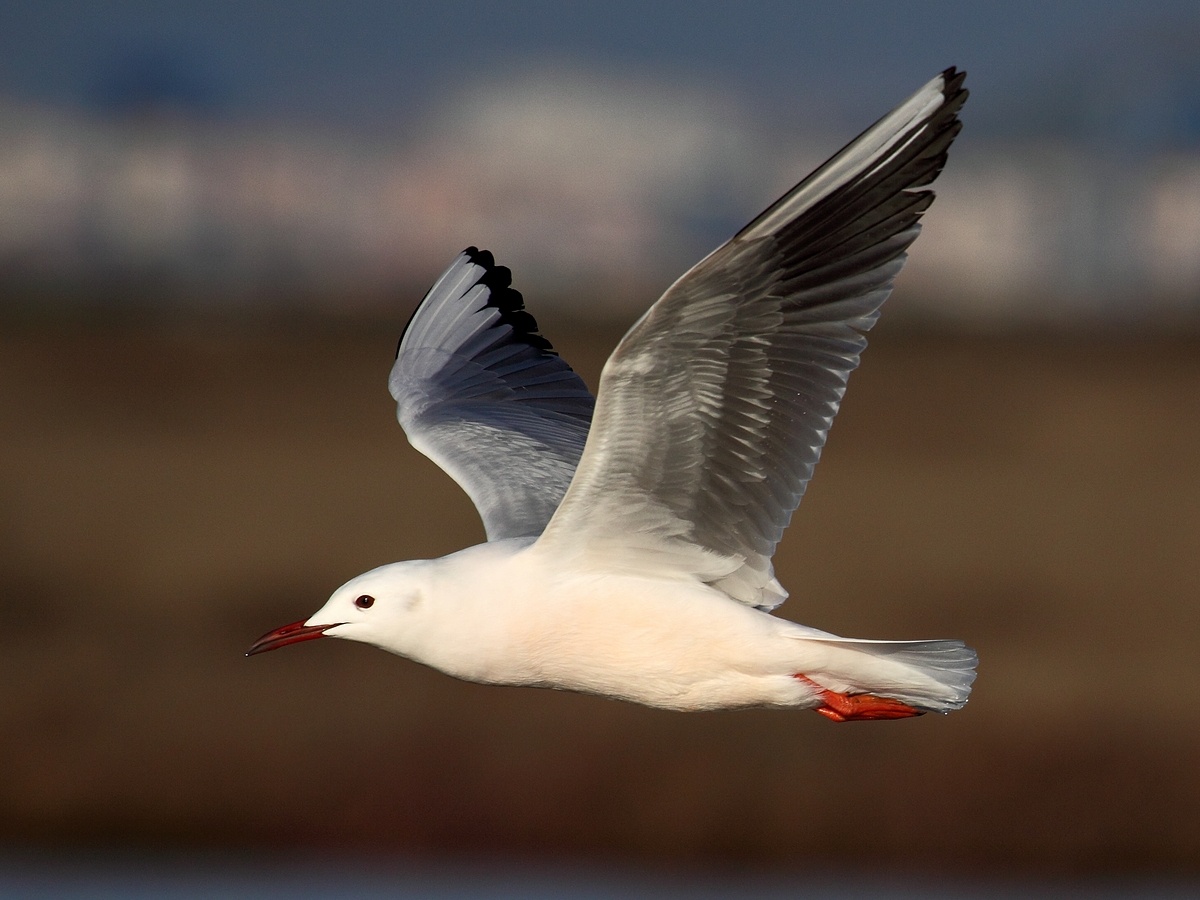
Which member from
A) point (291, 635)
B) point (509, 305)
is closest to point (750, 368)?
point (291, 635)

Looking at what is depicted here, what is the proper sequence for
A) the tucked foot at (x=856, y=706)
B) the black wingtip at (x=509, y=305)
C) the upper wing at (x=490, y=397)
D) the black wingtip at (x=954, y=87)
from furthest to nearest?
the black wingtip at (x=509, y=305) → the upper wing at (x=490, y=397) → the tucked foot at (x=856, y=706) → the black wingtip at (x=954, y=87)

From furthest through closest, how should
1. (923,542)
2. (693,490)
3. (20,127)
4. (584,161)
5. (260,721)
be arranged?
(584,161)
(20,127)
(923,542)
(260,721)
(693,490)

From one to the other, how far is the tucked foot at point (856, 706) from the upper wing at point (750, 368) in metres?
0.48

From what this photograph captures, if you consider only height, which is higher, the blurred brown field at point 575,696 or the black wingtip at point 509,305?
the black wingtip at point 509,305

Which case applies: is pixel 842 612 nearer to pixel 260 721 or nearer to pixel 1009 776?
pixel 1009 776

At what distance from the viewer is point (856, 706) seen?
6738 mm

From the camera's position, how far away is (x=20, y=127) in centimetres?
4322

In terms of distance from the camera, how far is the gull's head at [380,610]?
21.4 feet

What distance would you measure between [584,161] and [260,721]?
41298 millimetres

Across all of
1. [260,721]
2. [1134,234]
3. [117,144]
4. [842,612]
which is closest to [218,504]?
[260,721]

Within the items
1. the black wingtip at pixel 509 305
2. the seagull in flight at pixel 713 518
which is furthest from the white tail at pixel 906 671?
the black wingtip at pixel 509 305

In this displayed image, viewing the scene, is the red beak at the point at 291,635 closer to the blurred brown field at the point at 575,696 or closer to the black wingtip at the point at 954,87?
the black wingtip at the point at 954,87

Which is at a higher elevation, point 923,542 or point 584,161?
point 584,161

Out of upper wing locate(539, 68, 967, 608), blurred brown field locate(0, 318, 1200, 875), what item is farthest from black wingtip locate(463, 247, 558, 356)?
blurred brown field locate(0, 318, 1200, 875)
